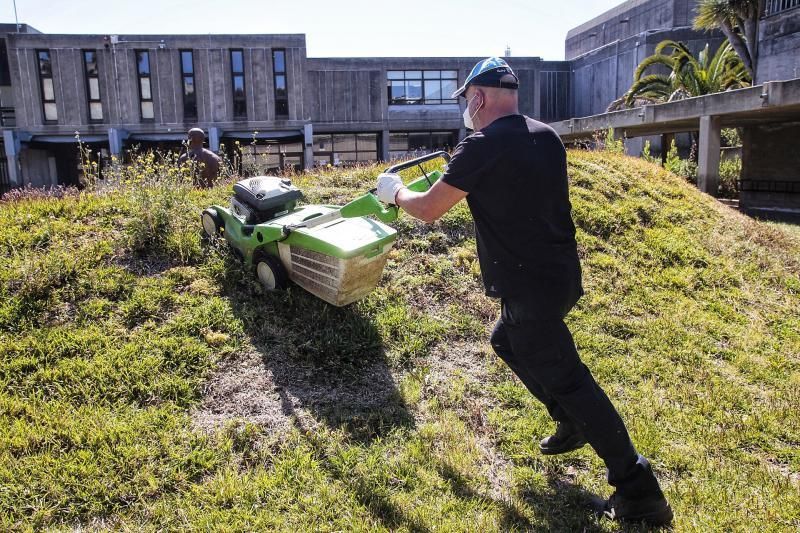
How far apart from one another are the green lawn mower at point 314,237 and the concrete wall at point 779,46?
22347 millimetres

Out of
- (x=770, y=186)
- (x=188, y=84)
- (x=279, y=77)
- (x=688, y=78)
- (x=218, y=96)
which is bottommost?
(x=770, y=186)

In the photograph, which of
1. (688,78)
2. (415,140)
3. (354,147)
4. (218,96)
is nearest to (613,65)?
(415,140)

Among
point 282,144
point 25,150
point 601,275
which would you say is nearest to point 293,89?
point 282,144

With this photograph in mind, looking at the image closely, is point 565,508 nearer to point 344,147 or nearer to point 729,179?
point 729,179

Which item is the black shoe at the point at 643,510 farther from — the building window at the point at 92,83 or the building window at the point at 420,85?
the building window at the point at 420,85

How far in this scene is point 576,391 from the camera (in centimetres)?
275

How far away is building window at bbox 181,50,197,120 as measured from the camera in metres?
30.4

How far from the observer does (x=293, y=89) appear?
31.2 metres

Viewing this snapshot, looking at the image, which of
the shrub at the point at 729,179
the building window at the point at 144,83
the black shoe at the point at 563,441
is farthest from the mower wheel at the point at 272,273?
the building window at the point at 144,83

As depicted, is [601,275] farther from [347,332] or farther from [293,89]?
[293,89]

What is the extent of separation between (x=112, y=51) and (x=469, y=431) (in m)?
32.2

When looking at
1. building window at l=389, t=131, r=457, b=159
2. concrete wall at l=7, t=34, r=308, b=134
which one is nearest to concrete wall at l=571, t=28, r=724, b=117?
building window at l=389, t=131, r=457, b=159

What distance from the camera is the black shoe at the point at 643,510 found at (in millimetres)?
2701

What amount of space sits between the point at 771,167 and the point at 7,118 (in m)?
35.8
